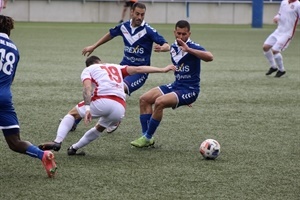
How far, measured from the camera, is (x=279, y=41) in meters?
17.5

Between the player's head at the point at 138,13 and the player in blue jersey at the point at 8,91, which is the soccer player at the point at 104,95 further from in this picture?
the player's head at the point at 138,13

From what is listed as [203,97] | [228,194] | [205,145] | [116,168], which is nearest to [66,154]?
[116,168]

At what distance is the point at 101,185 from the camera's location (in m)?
6.93

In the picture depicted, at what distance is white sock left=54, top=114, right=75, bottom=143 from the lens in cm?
834

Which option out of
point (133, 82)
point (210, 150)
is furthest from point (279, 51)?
point (210, 150)

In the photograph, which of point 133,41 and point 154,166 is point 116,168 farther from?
point 133,41

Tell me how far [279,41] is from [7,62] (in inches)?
445

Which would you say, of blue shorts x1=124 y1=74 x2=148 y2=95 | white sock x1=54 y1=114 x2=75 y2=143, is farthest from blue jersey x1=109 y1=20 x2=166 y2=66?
white sock x1=54 y1=114 x2=75 y2=143

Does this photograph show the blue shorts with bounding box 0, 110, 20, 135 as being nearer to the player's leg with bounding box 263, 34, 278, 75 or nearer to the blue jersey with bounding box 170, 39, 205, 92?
the blue jersey with bounding box 170, 39, 205, 92

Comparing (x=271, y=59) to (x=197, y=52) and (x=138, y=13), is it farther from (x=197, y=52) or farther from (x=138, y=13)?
(x=197, y=52)

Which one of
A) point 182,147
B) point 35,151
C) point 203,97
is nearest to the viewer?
point 35,151

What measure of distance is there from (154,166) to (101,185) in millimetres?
1046

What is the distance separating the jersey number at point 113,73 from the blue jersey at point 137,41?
2.73 m

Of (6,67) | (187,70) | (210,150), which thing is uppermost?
(6,67)
